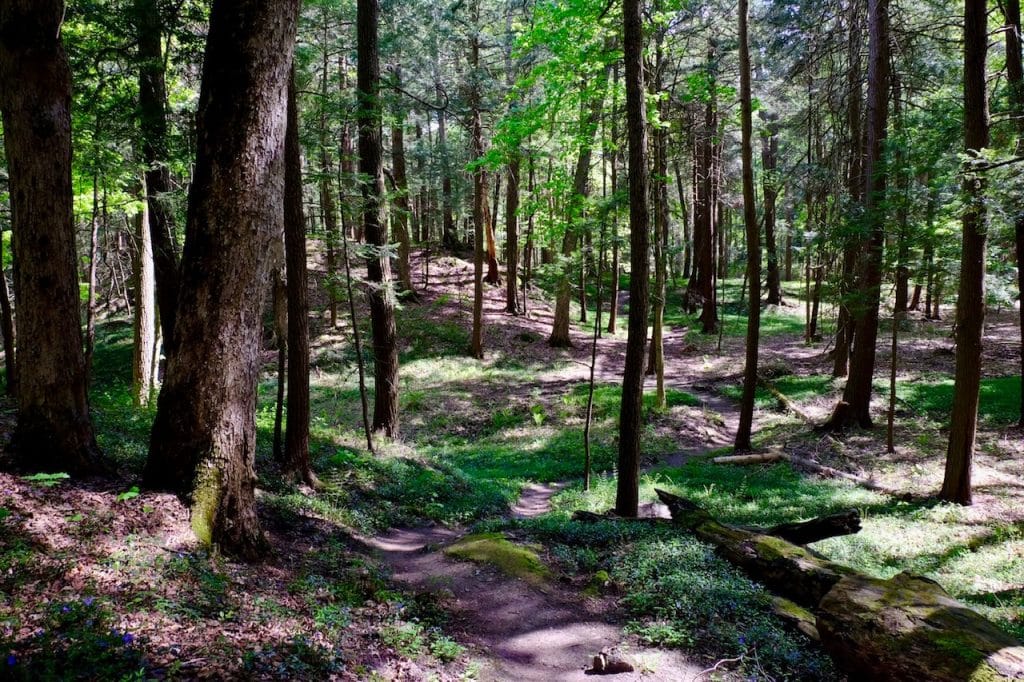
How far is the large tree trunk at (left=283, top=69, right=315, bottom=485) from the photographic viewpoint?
9.05m

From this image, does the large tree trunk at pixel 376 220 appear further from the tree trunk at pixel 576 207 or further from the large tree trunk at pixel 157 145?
the tree trunk at pixel 576 207

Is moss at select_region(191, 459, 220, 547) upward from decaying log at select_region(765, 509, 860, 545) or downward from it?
upward

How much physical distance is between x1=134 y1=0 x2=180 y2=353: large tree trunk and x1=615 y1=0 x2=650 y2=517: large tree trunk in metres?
6.41

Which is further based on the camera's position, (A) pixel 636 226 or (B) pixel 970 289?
(B) pixel 970 289

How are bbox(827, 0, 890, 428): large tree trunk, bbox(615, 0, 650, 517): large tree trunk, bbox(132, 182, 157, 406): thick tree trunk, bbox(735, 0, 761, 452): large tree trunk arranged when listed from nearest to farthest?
bbox(615, 0, 650, 517): large tree trunk < bbox(735, 0, 761, 452): large tree trunk < bbox(132, 182, 157, 406): thick tree trunk < bbox(827, 0, 890, 428): large tree trunk

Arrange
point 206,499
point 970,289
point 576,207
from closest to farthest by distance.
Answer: point 206,499 < point 970,289 < point 576,207

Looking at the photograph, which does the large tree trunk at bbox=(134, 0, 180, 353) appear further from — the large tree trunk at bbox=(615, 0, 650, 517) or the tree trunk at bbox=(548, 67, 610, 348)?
the tree trunk at bbox=(548, 67, 610, 348)

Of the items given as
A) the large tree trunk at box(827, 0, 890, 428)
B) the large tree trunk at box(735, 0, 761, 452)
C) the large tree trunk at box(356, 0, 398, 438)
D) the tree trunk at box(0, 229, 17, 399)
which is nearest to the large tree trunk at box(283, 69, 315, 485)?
the large tree trunk at box(356, 0, 398, 438)

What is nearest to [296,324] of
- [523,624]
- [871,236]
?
[523,624]

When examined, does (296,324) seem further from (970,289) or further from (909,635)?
(970,289)

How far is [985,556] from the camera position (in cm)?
855

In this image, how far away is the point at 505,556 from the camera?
721 cm

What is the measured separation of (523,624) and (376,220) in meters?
9.13

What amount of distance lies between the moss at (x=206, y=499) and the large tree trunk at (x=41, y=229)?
4.80 feet
